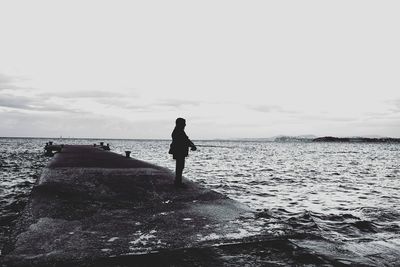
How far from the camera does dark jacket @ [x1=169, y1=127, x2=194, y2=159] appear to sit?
26.8ft

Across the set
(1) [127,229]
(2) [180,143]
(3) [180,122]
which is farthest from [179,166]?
(1) [127,229]

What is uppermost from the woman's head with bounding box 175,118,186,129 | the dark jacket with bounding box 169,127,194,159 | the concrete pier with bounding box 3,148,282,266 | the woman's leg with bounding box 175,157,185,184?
the woman's head with bounding box 175,118,186,129

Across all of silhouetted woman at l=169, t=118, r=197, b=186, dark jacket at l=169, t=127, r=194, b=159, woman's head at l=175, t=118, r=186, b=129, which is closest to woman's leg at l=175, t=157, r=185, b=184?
silhouetted woman at l=169, t=118, r=197, b=186

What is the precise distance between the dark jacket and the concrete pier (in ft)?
3.54

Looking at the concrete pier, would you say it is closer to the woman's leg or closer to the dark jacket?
the woman's leg

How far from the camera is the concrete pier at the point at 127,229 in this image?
3.40 meters

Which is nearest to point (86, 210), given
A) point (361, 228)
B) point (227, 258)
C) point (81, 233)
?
point (81, 233)

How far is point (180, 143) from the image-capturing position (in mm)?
8203

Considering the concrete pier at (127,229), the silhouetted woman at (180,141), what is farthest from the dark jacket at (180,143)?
the concrete pier at (127,229)

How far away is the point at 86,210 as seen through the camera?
221 inches

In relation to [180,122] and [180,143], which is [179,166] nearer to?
[180,143]

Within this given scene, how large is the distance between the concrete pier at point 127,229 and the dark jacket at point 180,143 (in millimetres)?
1080

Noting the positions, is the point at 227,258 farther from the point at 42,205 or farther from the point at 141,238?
the point at 42,205

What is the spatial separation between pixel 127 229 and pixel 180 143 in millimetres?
3930
